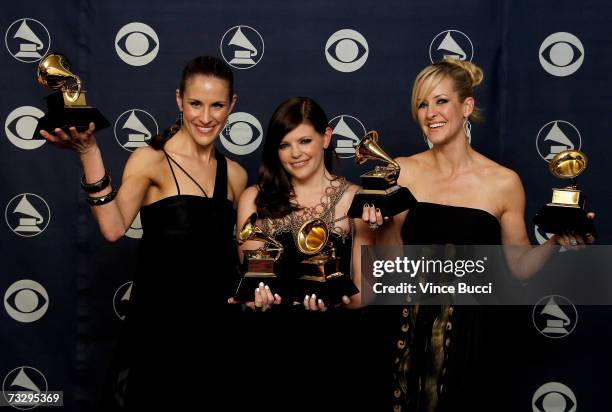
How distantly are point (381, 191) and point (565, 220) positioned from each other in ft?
1.94

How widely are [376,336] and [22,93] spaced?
1.95m

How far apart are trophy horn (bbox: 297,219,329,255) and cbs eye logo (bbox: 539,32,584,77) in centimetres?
161

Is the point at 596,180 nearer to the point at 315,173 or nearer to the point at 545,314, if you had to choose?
the point at 545,314

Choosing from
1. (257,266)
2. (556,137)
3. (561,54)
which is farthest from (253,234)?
(561,54)

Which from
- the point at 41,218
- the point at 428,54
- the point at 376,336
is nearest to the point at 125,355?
the point at 376,336

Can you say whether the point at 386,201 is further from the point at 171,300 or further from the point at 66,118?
the point at 66,118

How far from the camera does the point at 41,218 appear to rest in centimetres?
327

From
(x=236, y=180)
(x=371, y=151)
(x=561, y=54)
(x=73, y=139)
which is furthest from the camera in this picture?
(x=561, y=54)

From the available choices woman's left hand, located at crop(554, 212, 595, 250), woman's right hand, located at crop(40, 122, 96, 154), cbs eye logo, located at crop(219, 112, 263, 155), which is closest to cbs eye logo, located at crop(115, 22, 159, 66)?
cbs eye logo, located at crop(219, 112, 263, 155)

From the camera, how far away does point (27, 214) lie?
3266 mm

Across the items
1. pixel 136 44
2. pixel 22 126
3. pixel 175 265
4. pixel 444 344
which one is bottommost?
pixel 444 344

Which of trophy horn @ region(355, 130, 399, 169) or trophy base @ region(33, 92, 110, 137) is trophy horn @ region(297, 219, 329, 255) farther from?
trophy base @ region(33, 92, 110, 137)

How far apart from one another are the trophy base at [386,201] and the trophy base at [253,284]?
325 millimetres

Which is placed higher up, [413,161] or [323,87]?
[323,87]
